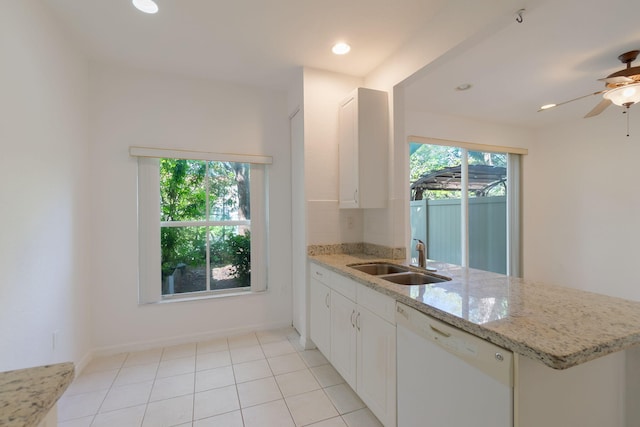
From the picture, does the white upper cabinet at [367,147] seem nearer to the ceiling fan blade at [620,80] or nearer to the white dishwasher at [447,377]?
the white dishwasher at [447,377]

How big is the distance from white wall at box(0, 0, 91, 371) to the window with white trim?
513 mm

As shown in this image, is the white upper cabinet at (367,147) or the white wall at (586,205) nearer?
the white upper cabinet at (367,147)

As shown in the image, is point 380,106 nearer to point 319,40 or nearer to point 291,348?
point 319,40

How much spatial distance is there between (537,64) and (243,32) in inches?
106

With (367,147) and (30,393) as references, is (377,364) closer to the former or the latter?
(30,393)

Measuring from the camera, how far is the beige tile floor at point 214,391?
178 cm

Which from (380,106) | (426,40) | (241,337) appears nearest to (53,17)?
(380,106)

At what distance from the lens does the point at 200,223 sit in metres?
2.98

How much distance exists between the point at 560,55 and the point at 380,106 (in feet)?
5.45

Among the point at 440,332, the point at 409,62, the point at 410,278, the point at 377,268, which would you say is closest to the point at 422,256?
the point at 410,278

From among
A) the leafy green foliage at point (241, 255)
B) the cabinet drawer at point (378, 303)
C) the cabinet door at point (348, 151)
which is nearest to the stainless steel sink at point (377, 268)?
the cabinet drawer at point (378, 303)

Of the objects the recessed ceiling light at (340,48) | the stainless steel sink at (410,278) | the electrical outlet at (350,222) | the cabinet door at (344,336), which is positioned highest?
the recessed ceiling light at (340,48)

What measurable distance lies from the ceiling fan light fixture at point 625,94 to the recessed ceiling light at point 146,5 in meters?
Answer: 3.64

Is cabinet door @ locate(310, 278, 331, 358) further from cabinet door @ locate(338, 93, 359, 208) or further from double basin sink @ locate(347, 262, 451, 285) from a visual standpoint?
cabinet door @ locate(338, 93, 359, 208)
